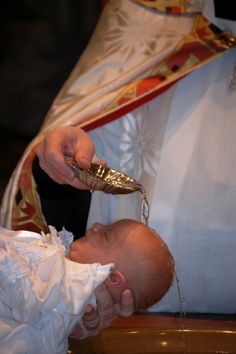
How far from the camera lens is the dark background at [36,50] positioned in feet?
7.76

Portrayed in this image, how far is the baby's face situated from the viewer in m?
0.96

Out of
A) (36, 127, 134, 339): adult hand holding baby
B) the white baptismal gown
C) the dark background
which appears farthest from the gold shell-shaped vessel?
the dark background

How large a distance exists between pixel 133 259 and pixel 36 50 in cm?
172

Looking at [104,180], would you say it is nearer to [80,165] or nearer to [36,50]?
[80,165]

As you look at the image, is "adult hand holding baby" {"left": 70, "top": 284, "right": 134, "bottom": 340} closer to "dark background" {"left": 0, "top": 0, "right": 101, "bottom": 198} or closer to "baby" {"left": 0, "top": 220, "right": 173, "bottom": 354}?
"baby" {"left": 0, "top": 220, "right": 173, "bottom": 354}

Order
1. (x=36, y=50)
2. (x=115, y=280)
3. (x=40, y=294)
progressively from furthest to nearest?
(x=36, y=50), (x=115, y=280), (x=40, y=294)

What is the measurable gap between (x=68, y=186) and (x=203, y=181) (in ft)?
0.96

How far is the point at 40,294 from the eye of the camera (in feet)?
2.75

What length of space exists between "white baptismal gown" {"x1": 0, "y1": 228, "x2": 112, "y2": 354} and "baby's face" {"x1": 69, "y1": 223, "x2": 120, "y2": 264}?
0.16ft

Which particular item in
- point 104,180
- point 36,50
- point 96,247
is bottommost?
point 96,247

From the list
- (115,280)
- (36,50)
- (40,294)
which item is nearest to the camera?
(40,294)

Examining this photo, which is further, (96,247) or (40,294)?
(96,247)

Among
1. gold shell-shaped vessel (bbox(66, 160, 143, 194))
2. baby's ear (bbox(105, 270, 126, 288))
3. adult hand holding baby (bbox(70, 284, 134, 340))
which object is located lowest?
adult hand holding baby (bbox(70, 284, 134, 340))

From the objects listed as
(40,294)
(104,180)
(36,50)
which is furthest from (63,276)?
(36,50)
